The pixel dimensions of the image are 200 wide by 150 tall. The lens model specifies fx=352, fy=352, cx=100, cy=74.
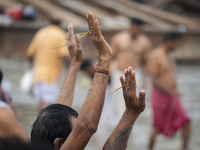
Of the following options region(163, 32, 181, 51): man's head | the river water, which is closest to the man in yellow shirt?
the river water

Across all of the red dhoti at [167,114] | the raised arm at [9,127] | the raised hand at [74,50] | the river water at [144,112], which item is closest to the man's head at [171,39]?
the red dhoti at [167,114]

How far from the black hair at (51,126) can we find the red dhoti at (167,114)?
13.2ft

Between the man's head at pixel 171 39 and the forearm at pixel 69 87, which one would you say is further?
the man's head at pixel 171 39

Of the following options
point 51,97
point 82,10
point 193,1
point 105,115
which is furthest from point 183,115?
point 193,1

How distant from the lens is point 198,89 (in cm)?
1045

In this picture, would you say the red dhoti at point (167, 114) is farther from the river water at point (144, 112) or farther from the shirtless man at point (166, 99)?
the river water at point (144, 112)

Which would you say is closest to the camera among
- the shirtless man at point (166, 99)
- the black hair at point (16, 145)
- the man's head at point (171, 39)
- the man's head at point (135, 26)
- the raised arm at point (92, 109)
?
the black hair at point (16, 145)

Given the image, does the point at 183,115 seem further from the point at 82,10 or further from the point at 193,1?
the point at 193,1

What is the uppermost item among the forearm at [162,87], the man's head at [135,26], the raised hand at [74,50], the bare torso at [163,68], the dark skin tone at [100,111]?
the man's head at [135,26]

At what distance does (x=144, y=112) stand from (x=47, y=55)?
2.87m

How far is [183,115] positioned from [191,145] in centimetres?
54

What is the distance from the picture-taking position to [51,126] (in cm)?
200

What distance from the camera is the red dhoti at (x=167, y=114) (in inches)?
229

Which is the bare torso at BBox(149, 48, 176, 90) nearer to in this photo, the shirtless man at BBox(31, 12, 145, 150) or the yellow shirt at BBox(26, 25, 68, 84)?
the yellow shirt at BBox(26, 25, 68, 84)
